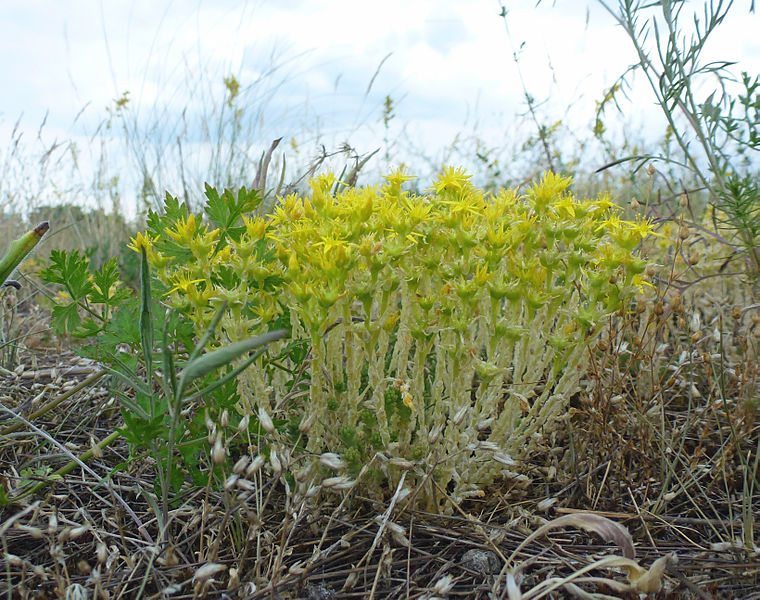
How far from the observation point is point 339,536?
5.54ft

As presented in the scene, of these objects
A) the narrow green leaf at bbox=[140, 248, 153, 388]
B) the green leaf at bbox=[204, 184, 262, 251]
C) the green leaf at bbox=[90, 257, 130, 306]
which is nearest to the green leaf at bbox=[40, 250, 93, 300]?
the green leaf at bbox=[90, 257, 130, 306]

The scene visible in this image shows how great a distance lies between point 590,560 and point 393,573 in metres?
0.51

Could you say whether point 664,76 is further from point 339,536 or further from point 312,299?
point 339,536

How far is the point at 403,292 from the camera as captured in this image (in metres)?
1.67

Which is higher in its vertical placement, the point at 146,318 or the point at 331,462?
the point at 146,318

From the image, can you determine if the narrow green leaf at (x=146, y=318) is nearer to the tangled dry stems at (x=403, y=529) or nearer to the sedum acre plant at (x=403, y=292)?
the sedum acre plant at (x=403, y=292)

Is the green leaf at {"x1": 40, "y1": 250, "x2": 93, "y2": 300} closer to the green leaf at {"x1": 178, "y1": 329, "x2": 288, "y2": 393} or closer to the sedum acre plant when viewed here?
the sedum acre plant

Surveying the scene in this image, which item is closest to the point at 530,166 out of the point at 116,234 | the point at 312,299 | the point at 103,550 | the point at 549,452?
the point at 116,234

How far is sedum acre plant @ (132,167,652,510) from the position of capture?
155cm

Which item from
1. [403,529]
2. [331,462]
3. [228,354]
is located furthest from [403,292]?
[228,354]

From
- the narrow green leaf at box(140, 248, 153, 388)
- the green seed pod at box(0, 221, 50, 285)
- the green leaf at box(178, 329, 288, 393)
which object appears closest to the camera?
the green leaf at box(178, 329, 288, 393)

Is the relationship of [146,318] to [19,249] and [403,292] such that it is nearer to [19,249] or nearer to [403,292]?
[19,249]

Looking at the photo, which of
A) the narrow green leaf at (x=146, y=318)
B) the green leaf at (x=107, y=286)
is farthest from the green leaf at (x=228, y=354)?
the green leaf at (x=107, y=286)

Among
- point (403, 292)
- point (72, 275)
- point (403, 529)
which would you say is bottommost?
point (403, 529)
